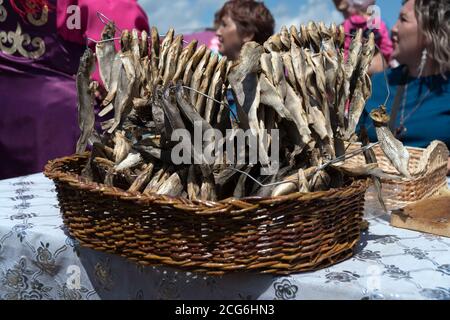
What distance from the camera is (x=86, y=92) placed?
31.7 inches

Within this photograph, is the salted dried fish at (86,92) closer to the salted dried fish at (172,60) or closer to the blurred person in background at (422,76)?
the salted dried fish at (172,60)

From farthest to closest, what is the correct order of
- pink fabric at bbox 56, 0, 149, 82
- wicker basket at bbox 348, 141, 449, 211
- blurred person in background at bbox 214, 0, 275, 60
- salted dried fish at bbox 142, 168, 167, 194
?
blurred person in background at bbox 214, 0, 275, 60 → pink fabric at bbox 56, 0, 149, 82 → wicker basket at bbox 348, 141, 449, 211 → salted dried fish at bbox 142, 168, 167, 194

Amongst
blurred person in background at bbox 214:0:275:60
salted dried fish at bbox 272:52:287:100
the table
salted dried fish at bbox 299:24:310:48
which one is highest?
blurred person in background at bbox 214:0:275:60

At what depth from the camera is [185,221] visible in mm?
627

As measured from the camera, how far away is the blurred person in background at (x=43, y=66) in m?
1.55

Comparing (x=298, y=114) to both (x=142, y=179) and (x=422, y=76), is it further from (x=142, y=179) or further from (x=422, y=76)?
(x=422, y=76)

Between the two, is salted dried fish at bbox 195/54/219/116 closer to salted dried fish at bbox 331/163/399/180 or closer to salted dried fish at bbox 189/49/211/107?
salted dried fish at bbox 189/49/211/107

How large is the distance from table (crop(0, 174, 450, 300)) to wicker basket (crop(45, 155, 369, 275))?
0.03 m

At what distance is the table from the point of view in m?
0.63

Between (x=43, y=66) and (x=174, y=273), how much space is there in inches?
44.0

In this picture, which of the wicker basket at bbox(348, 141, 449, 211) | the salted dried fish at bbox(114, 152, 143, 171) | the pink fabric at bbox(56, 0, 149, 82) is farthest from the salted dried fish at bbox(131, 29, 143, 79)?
the pink fabric at bbox(56, 0, 149, 82)

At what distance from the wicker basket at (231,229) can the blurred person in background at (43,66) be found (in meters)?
0.97

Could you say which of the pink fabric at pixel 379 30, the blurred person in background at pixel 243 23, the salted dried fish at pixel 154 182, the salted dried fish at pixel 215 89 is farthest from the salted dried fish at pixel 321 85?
the pink fabric at pixel 379 30

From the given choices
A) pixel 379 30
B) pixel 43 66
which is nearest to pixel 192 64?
pixel 43 66
